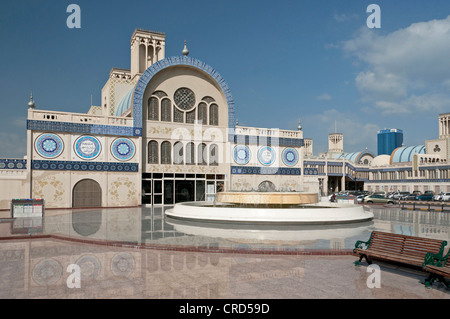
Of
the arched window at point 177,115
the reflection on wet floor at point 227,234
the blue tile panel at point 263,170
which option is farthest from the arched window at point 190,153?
the reflection on wet floor at point 227,234

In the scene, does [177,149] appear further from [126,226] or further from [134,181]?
[126,226]

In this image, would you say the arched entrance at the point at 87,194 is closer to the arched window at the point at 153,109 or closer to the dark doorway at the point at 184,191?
the dark doorway at the point at 184,191

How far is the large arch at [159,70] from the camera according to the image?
30255mm

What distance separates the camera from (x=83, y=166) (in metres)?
28.3

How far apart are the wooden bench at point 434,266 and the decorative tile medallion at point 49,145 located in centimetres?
2655

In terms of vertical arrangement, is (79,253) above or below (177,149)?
below

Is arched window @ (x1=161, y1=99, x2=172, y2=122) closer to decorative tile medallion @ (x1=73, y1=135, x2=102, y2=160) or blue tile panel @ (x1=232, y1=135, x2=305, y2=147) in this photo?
decorative tile medallion @ (x1=73, y1=135, x2=102, y2=160)

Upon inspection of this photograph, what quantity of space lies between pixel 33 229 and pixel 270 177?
24920 millimetres

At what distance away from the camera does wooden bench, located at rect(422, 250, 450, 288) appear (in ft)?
21.7

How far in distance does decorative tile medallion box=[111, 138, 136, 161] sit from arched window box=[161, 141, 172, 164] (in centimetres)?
261

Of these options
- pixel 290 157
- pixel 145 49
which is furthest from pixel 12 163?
pixel 290 157

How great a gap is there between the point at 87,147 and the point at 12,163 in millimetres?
5262
